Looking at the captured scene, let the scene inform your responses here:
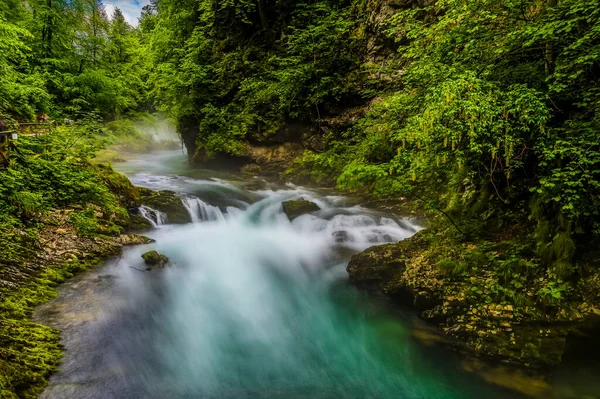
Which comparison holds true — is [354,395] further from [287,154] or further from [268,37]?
[268,37]

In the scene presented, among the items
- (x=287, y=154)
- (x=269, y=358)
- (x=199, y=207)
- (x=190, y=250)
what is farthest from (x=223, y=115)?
(x=269, y=358)

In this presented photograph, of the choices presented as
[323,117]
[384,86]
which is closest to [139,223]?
[323,117]

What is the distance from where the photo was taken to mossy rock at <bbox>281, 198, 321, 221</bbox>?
11.8 metres

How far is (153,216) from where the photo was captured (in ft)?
35.6

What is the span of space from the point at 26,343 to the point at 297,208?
8.35 meters

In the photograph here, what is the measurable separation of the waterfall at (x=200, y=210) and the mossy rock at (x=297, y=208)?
7.75ft

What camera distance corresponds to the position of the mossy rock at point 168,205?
11.2 metres

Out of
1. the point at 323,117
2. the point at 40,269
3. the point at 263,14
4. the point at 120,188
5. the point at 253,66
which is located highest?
the point at 263,14

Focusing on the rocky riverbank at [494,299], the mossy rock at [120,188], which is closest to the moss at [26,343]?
the mossy rock at [120,188]

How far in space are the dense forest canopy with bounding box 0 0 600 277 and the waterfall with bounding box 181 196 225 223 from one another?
4.52 m

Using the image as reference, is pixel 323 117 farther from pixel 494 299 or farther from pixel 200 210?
pixel 494 299

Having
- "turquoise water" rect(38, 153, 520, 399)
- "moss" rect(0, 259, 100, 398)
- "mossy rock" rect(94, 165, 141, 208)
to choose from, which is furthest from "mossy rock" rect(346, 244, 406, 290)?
"mossy rock" rect(94, 165, 141, 208)

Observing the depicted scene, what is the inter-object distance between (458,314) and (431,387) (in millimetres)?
1303

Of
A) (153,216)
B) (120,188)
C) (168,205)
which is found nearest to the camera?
(120,188)
